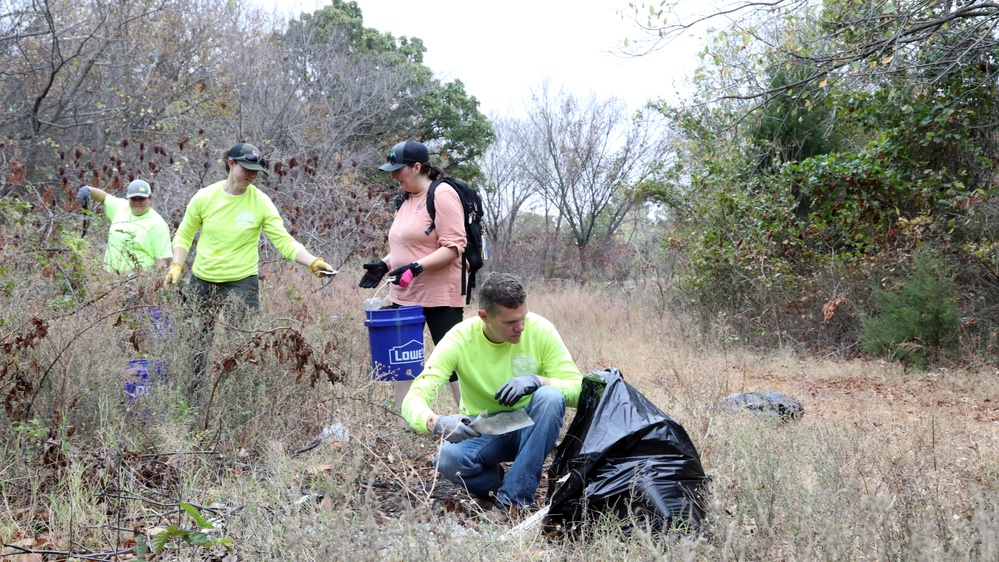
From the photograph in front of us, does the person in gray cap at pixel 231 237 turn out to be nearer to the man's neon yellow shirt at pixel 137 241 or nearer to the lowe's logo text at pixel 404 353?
the man's neon yellow shirt at pixel 137 241

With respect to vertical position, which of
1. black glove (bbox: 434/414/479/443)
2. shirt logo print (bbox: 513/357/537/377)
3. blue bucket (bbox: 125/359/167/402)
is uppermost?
shirt logo print (bbox: 513/357/537/377)

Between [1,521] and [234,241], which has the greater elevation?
[234,241]

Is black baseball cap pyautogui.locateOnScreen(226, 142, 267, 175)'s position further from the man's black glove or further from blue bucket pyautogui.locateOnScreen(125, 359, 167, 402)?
the man's black glove

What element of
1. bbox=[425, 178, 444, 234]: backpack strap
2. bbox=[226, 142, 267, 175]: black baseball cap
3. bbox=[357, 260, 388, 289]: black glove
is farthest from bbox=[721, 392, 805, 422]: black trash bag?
bbox=[226, 142, 267, 175]: black baseball cap

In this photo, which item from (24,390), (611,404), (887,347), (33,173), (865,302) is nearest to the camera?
(611,404)

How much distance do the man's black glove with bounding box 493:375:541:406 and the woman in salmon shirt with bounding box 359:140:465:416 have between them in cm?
98

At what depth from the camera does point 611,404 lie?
3.05 meters

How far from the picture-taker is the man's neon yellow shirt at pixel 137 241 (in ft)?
16.8

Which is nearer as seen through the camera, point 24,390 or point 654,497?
point 654,497

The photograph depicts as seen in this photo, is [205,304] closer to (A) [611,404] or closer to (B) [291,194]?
(A) [611,404]

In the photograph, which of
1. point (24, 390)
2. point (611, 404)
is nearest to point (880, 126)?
point (611, 404)

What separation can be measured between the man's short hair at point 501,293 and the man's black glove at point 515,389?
0.29m

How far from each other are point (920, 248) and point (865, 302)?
33.9 inches

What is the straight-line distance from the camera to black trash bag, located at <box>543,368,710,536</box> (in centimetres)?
275
